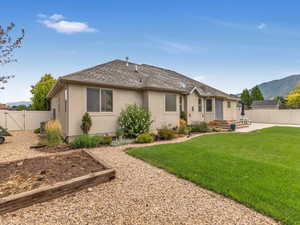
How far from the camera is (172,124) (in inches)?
441

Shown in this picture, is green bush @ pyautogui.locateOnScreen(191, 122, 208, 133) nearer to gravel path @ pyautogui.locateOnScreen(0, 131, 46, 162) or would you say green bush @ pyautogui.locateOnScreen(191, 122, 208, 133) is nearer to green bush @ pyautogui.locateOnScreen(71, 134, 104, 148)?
green bush @ pyautogui.locateOnScreen(71, 134, 104, 148)

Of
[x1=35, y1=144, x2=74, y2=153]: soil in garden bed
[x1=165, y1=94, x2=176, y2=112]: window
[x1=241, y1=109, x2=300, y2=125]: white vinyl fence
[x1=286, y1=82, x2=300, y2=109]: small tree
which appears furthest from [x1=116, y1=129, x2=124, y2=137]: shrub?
[x1=286, y1=82, x2=300, y2=109]: small tree

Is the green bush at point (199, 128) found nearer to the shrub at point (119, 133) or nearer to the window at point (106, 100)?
the shrub at point (119, 133)

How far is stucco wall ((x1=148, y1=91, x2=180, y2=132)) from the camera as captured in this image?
395 inches

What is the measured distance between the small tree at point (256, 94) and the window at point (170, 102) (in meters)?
44.7

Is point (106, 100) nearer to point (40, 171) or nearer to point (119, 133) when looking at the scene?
point (119, 133)

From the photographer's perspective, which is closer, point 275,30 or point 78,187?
point 78,187

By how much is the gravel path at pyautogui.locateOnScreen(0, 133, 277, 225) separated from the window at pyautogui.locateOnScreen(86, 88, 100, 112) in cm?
566

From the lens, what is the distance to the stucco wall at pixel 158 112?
32.9 ft

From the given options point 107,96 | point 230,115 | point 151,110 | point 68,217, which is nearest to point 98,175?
point 68,217

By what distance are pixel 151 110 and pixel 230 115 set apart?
11.3m

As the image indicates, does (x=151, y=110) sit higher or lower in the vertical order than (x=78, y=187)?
higher

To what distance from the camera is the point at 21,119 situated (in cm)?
1410

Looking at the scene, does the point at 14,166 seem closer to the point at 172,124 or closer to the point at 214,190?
the point at 214,190
